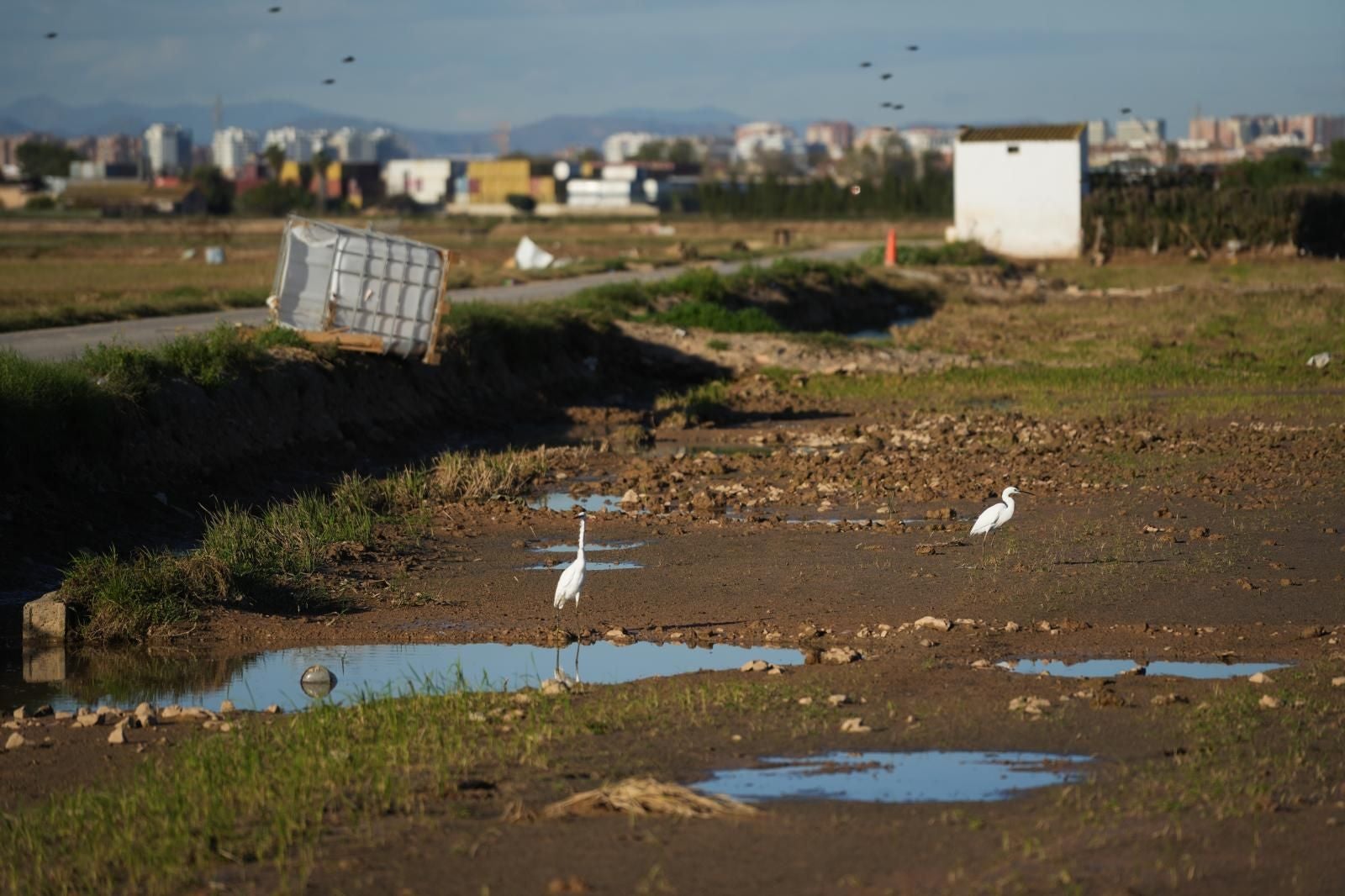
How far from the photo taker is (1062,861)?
6.83 meters

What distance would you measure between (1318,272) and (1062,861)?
48.5m

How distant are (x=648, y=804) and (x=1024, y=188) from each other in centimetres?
5609

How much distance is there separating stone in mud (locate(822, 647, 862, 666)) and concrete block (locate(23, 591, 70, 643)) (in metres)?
5.53

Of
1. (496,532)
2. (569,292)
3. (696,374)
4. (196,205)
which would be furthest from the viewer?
(196,205)

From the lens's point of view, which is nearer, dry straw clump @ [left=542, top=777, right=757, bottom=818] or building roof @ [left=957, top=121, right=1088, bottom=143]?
dry straw clump @ [left=542, top=777, right=757, bottom=818]

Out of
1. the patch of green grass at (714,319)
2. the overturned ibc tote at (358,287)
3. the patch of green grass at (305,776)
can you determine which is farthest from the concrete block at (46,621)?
the patch of green grass at (714,319)

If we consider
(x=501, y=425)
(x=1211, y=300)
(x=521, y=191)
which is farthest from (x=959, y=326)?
(x=521, y=191)

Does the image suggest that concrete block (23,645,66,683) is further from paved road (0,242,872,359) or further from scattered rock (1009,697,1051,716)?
paved road (0,242,872,359)

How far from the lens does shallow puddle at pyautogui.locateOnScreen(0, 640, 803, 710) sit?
10945 mm

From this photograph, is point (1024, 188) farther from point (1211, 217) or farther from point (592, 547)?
point (592, 547)

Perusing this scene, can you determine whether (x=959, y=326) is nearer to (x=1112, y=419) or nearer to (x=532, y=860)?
(x=1112, y=419)

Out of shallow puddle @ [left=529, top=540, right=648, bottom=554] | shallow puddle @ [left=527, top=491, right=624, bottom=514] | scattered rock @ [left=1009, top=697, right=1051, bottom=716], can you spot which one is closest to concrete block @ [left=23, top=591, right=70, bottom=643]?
shallow puddle @ [left=529, top=540, right=648, bottom=554]

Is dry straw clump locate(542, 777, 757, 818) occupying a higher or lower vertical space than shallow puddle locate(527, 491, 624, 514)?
higher

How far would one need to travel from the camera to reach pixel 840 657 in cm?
1075
